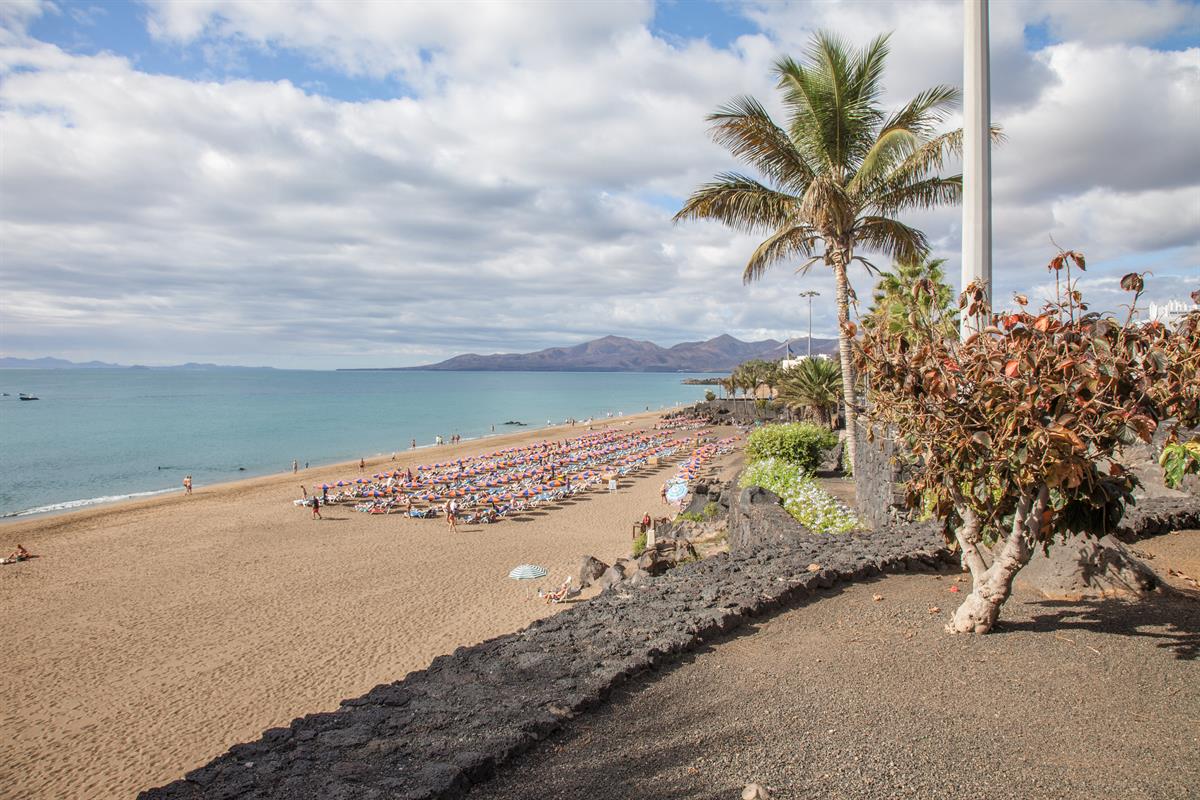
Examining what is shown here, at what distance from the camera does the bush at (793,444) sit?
17.7 m

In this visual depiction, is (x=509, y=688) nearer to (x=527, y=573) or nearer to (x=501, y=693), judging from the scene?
(x=501, y=693)

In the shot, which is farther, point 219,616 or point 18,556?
point 18,556

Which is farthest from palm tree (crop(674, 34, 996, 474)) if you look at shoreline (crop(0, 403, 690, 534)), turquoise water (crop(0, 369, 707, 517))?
turquoise water (crop(0, 369, 707, 517))

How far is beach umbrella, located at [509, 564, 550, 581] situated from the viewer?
1499cm

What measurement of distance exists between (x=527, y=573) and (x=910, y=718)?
1182 centimetres

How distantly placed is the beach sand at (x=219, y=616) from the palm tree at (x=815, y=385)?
10995 mm

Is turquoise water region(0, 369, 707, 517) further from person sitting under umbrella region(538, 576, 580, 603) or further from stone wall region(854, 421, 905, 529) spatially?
stone wall region(854, 421, 905, 529)

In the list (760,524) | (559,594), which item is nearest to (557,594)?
(559,594)

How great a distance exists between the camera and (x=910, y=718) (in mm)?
3906

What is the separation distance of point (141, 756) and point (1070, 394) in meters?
10.2

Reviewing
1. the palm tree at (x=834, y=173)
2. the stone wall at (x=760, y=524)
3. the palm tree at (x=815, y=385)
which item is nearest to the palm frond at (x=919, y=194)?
the palm tree at (x=834, y=173)

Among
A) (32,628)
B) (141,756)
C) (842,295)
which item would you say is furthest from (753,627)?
(32,628)

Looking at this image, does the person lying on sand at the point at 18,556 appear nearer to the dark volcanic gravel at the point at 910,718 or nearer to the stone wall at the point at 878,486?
the dark volcanic gravel at the point at 910,718

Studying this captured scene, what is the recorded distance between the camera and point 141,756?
8.15 meters
